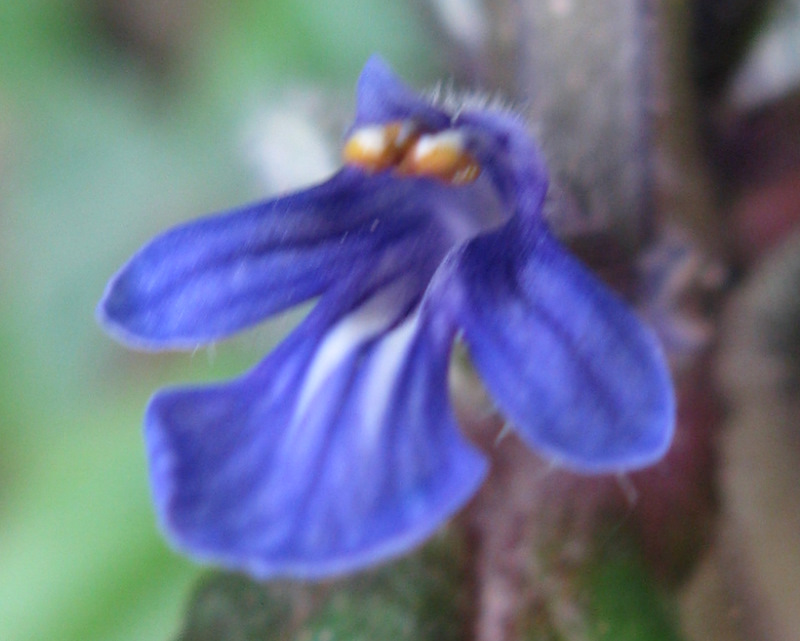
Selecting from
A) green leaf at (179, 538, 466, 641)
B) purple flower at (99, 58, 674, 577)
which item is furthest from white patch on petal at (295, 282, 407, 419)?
green leaf at (179, 538, 466, 641)

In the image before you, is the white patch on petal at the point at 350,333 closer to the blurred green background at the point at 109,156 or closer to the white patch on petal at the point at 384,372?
the white patch on petal at the point at 384,372

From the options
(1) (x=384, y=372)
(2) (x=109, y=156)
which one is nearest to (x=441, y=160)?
(1) (x=384, y=372)

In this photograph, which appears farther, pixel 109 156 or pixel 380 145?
pixel 109 156

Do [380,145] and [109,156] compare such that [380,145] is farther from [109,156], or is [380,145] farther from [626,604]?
[109,156]

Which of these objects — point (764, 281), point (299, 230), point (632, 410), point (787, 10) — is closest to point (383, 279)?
point (299, 230)

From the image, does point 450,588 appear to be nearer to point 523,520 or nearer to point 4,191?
point 523,520

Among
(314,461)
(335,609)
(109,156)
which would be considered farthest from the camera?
(109,156)

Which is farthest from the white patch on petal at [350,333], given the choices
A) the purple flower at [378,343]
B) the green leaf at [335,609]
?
the green leaf at [335,609]
